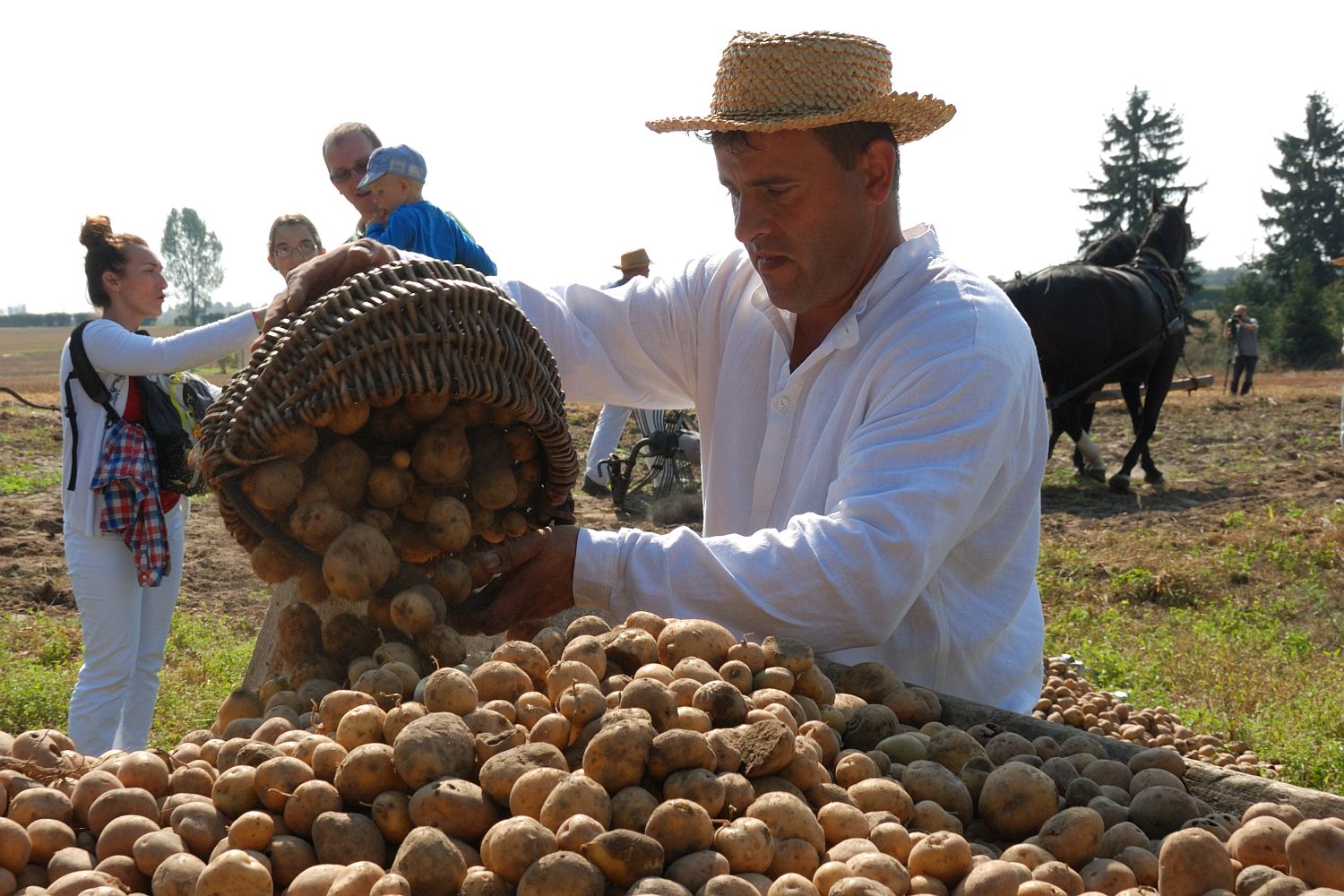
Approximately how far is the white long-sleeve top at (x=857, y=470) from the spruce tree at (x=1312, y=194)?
52003 mm

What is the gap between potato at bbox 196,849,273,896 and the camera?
142cm

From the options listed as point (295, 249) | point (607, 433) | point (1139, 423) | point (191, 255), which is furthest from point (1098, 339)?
point (191, 255)

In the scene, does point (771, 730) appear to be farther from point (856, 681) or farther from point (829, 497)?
point (829, 497)

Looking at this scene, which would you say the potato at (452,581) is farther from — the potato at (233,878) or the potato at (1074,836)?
the potato at (1074,836)

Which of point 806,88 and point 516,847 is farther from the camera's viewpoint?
point 806,88

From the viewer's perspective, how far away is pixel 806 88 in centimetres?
263

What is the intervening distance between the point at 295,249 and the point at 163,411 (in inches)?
59.2

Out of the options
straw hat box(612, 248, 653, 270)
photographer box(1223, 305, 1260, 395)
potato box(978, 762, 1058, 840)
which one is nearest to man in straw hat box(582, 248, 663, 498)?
straw hat box(612, 248, 653, 270)

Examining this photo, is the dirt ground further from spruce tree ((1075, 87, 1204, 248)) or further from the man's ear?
spruce tree ((1075, 87, 1204, 248))

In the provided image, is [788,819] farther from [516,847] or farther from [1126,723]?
[1126,723]

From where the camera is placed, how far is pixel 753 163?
105 inches

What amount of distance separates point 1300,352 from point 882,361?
3556cm

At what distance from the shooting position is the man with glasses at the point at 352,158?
5.67m

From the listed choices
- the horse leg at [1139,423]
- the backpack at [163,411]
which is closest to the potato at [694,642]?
the backpack at [163,411]
